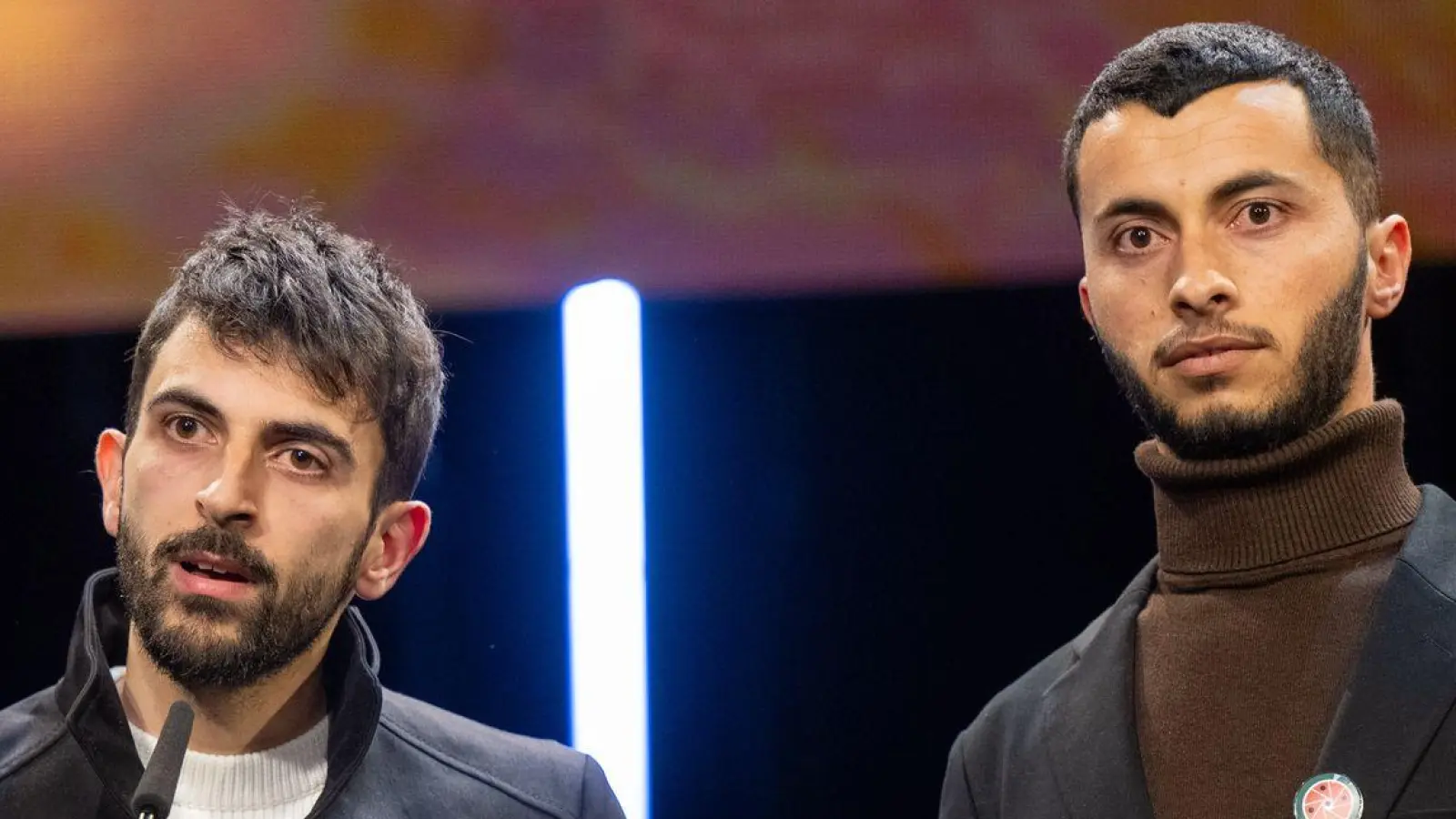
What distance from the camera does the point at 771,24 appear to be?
3.28 m

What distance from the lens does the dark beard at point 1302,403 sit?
86.4 inches

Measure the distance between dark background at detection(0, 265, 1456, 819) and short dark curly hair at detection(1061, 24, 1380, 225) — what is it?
3.07ft

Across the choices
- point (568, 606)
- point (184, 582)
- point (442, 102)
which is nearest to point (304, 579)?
point (184, 582)

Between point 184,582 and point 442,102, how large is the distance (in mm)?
1276

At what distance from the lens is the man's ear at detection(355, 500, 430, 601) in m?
2.53

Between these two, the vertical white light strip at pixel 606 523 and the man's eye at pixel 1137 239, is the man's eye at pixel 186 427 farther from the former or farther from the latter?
the man's eye at pixel 1137 239

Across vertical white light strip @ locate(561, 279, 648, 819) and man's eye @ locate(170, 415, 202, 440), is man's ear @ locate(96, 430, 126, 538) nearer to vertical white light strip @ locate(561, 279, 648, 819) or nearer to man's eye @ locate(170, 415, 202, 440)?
man's eye @ locate(170, 415, 202, 440)

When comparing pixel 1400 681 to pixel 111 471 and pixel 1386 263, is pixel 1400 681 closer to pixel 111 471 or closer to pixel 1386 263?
pixel 1386 263

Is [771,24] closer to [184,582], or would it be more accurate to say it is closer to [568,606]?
[568,606]

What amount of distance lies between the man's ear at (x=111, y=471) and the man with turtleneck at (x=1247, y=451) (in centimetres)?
124

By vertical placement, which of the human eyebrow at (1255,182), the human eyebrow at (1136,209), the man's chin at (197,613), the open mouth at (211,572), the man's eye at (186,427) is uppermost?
the human eyebrow at (1255,182)

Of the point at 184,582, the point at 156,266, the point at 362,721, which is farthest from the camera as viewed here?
the point at 156,266

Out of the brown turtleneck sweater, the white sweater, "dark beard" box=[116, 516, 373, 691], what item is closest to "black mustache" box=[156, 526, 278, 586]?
"dark beard" box=[116, 516, 373, 691]

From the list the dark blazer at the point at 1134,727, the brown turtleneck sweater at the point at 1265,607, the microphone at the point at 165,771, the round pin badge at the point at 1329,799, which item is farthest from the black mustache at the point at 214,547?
the round pin badge at the point at 1329,799
